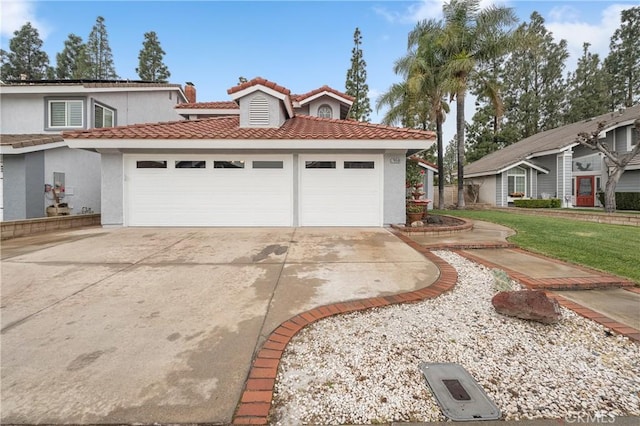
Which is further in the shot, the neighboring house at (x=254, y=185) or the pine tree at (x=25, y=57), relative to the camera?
the pine tree at (x=25, y=57)

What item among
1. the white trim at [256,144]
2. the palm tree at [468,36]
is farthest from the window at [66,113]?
the palm tree at [468,36]

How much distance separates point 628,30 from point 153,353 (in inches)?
1929

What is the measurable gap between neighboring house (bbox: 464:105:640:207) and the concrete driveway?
17.1 meters

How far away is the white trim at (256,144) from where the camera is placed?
8055 millimetres

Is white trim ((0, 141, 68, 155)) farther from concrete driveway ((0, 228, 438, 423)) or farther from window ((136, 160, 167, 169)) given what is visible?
concrete driveway ((0, 228, 438, 423))

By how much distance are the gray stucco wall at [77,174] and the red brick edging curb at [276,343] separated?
12176 mm

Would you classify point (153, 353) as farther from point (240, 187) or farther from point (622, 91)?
point (622, 91)

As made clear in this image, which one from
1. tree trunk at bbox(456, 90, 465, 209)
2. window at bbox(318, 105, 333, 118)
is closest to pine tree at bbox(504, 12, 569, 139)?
tree trunk at bbox(456, 90, 465, 209)

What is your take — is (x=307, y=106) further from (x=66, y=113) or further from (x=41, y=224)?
(x=41, y=224)

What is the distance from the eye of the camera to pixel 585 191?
1811 cm

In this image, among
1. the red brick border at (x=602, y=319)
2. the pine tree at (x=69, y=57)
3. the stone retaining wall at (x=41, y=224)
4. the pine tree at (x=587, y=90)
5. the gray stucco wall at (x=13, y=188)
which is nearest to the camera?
the red brick border at (x=602, y=319)

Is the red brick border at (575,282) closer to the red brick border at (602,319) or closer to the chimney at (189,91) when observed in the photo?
the red brick border at (602,319)

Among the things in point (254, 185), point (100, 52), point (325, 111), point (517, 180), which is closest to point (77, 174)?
point (254, 185)

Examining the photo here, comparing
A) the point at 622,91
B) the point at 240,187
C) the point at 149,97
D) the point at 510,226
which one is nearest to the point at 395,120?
the point at 510,226
